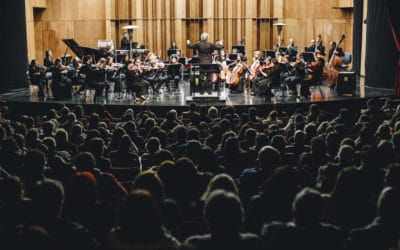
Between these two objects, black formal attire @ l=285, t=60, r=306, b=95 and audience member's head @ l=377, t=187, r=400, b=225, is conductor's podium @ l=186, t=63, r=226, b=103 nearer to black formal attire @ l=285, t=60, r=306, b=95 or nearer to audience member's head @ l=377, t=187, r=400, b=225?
black formal attire @ l=285, t=60, r=306, b=95

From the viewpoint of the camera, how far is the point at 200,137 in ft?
24.7

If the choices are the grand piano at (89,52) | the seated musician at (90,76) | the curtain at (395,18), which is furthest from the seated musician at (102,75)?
the curtain at (395,18)

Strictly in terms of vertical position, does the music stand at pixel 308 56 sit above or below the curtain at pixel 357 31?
below

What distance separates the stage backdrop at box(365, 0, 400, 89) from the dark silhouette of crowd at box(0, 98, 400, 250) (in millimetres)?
7316

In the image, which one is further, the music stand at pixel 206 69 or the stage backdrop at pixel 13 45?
the stage backdrop at pixel 13 45

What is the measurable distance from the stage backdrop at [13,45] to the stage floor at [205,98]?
0.56m

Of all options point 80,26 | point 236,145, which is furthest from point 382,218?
point 80,26

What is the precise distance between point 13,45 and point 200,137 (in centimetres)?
854

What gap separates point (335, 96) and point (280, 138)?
7170 mm

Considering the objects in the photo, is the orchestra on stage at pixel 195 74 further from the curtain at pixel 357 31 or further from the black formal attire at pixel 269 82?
the curtain at pixel 357 31

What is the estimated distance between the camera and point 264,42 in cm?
1892

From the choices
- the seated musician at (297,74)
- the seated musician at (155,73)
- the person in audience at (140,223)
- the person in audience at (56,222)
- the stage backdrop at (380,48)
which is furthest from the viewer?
the stage backdrop at (380,48)

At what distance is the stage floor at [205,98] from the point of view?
1163 centimetres

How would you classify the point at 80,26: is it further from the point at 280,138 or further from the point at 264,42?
the point at 280,138
